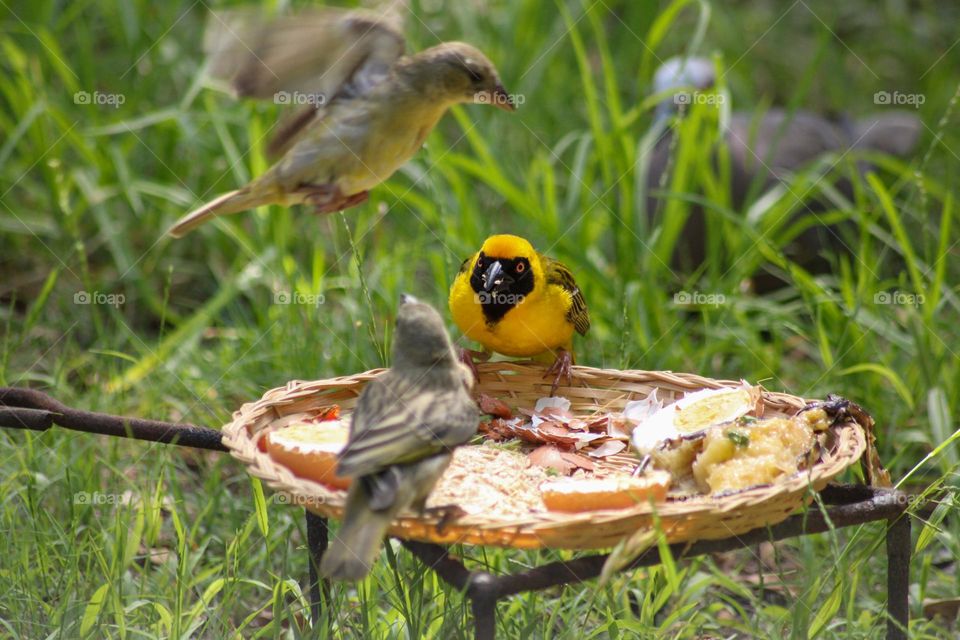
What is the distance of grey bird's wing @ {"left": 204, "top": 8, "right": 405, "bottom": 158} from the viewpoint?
3246mm

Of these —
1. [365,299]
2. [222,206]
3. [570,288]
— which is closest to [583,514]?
[570,288]

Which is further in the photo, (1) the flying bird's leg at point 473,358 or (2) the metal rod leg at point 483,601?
(1) the flying bird's leg at point 473,358

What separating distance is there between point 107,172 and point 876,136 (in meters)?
4.13

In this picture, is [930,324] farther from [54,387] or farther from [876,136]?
[54,387]

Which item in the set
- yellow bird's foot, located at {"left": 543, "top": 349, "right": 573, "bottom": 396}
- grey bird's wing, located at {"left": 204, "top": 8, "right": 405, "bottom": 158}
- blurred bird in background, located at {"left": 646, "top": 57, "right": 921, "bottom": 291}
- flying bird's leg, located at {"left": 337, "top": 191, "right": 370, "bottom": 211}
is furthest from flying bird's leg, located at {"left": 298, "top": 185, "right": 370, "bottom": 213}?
blurred bird in background, located at {"left": 646, "top": 57, "right": 921, "bottom": 291}

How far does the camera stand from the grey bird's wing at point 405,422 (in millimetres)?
2180

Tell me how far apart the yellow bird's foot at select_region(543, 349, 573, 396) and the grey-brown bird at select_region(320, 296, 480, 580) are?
72cm

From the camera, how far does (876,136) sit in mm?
6398

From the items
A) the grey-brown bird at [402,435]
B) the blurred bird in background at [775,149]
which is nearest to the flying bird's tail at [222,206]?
the grey-brown bird at [402,435]

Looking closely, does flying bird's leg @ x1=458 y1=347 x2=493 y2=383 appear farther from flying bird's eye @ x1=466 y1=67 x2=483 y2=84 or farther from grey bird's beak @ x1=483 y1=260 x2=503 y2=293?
flying bird's eye @ x1=466 y1=67 x2=483 y2=84

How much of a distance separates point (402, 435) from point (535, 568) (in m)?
0.38

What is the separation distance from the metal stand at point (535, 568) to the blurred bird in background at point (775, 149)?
2.89 m

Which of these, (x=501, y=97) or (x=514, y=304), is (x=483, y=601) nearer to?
(x=514, y=304)

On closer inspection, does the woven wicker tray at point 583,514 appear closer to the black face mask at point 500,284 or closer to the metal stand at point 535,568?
the metal stand at point 535,568
